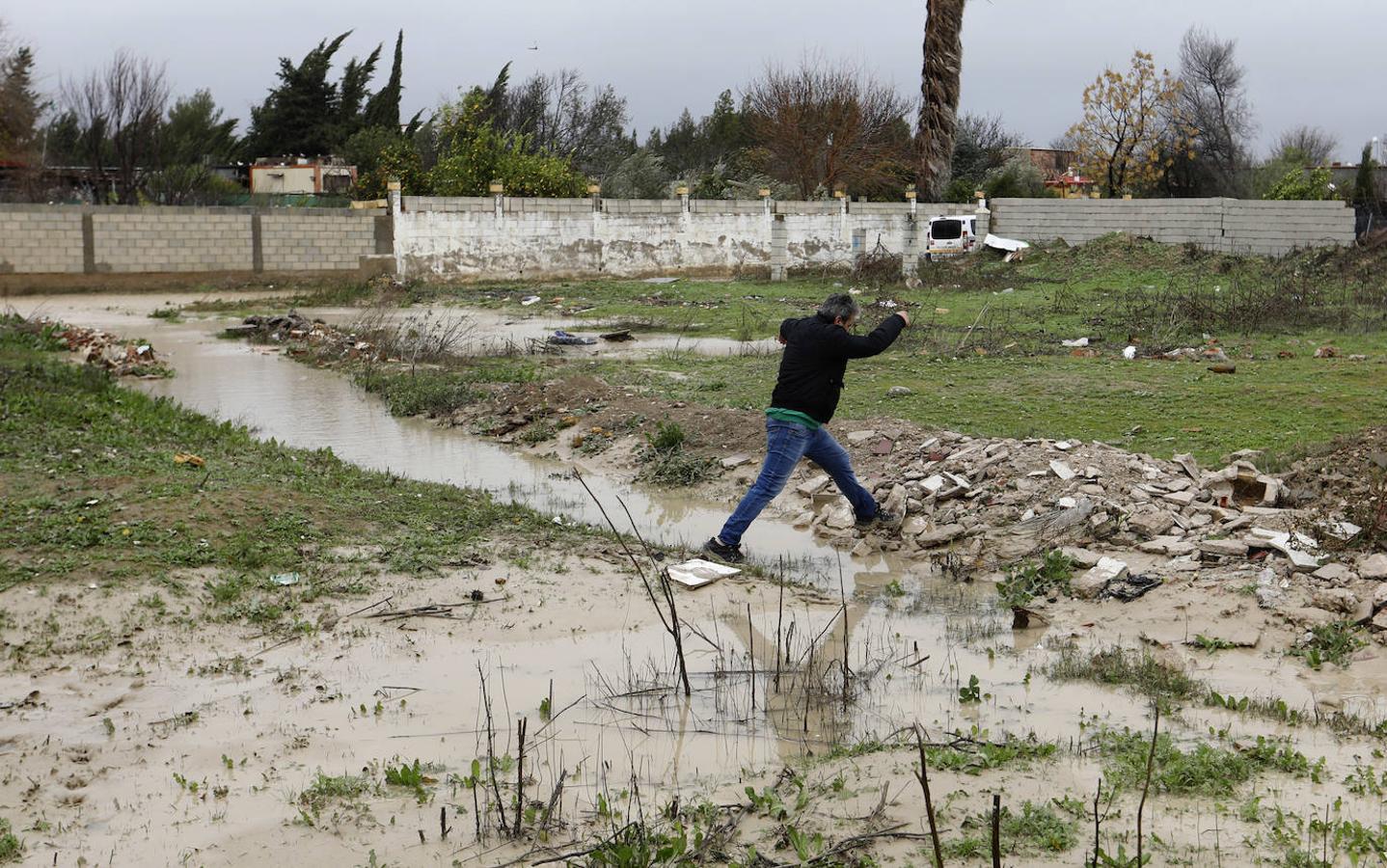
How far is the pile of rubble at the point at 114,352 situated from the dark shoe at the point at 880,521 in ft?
37.4

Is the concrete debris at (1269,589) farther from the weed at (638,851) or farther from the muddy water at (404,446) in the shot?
the weed at (638,851)

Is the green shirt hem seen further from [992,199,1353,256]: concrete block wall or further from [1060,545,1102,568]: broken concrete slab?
[992,199,1353,256]: concrete block wall

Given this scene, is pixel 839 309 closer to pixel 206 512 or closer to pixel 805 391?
pixel 805 391

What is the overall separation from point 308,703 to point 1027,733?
311 cm

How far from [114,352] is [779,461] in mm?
13064

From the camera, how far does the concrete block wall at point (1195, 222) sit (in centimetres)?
3209

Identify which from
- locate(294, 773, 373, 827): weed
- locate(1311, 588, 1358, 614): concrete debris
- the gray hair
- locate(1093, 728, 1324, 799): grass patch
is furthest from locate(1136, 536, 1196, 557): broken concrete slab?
locate(294, 773, 373, 827): weed

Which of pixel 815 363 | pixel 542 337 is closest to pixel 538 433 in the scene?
pixel 815 363

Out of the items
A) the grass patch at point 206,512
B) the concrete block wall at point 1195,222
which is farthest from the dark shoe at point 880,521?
the concrete block wall at point 1195,222

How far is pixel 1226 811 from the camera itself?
436 cm

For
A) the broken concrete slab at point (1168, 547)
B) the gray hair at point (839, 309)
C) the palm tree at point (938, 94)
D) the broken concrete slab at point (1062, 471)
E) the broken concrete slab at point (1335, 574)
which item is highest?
the palm tree at point (938, 94)

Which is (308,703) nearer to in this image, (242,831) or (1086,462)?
(242,831)

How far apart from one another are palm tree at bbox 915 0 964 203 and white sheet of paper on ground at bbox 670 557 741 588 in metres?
28.4

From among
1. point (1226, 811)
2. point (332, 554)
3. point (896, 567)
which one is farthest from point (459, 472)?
point (1226, 811)
